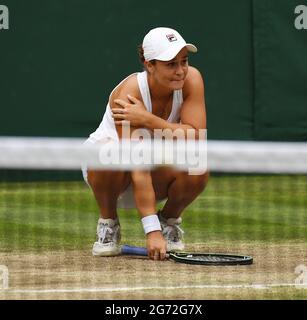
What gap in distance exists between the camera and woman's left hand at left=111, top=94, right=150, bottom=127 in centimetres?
607

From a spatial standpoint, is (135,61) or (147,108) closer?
(147,108)

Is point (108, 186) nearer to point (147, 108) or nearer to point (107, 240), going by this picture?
point (107, 240)

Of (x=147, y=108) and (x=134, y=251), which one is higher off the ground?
(x=147, y=108)

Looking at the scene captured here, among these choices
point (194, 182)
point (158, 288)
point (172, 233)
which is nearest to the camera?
point (158, 288)

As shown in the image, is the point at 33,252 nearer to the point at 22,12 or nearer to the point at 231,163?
the point at 231,163

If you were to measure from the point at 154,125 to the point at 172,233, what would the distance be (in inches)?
32.7

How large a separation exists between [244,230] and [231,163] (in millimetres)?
3109

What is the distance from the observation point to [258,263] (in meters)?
6.20

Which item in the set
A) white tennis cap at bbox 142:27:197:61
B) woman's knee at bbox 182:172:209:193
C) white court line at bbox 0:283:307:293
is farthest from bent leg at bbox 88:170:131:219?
white court line at bbox 0:283:307:293

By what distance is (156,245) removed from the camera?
5.90m

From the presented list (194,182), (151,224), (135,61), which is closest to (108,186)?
(194,182)

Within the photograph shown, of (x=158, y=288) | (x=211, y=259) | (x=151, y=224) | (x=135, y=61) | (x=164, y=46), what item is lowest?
(x=158, y=288)
